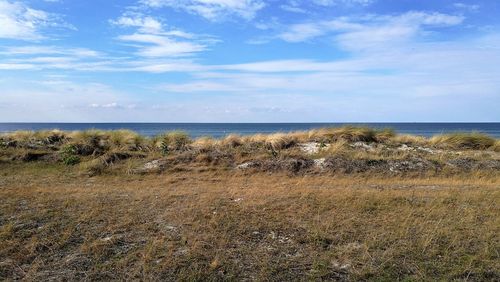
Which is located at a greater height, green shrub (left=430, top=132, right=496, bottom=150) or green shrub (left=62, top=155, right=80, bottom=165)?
green shrub (left=430, top=132, right=496, bottom=150)

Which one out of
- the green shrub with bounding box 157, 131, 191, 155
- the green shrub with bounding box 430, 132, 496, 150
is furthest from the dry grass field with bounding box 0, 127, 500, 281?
the green shrub with bounding box 430, 132, 496, 150

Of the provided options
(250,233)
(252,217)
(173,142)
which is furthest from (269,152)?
(250,233)

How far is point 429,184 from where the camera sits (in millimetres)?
11766

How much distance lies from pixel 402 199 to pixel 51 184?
Answer: 29.5 feet

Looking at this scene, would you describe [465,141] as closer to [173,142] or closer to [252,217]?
[173,142]

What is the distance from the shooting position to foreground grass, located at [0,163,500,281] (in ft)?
17.8

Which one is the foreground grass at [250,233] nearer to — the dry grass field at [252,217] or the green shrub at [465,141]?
the dry grass field at [252,217]

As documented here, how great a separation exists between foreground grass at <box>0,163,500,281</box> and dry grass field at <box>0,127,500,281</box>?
0.02 m

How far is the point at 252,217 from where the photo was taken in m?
7.61

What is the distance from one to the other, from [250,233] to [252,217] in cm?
82

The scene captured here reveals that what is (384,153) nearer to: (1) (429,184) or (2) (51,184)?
(1) (429,184)

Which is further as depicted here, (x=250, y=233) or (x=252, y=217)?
(x=252, y=217)

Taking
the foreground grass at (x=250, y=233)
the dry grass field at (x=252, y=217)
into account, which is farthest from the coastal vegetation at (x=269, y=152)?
the foreground grass at (x=250, y=233)

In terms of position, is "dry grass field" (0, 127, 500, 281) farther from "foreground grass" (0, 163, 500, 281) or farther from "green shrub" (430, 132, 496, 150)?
"green shrub" (430, 132, 496, 150)
